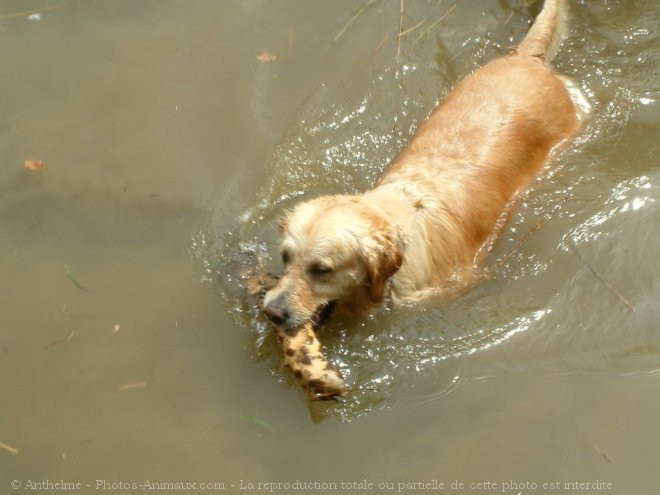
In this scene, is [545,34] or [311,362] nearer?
[311,362]

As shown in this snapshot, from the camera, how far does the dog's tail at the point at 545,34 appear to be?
5.88 m

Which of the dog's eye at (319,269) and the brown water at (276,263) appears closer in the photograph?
the brown water at (276,263)

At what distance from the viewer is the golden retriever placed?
429 centimetres

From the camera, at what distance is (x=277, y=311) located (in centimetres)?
420

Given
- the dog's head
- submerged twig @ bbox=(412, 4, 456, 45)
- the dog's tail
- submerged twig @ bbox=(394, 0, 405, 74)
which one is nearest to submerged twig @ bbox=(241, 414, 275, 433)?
the dog's head

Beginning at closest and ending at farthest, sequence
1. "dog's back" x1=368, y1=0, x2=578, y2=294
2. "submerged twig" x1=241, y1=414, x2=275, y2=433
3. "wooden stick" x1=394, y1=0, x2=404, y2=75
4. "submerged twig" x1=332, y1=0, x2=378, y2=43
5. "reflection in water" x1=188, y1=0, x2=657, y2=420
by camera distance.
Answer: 1. "submerged twig" x1=241, y1=414, x2=275, y2=433
2. "reflection in water" x1=188, y1=0, x2=657, y2=420
3. "dog's back" x1=368, y1=0, x2=578, y2=294
4. "wooden stick" x1=394, y1=0, x2=404, y2=75
5. "submerged twig" x1=332, y1=0, x2=378, y2=43

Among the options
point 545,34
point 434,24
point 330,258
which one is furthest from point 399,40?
point 330,258

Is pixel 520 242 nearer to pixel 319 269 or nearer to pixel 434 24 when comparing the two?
pixel 319 269

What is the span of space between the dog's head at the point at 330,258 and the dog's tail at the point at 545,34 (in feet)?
7.65

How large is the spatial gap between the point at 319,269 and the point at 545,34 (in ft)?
9.79

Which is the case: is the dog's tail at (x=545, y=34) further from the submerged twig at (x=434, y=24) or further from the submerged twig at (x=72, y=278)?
the submerged twig at (x=72, y=278)

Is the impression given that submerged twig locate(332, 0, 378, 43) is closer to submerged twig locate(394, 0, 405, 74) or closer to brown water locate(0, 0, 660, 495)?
brown water locate(0, 0, 660, 495)

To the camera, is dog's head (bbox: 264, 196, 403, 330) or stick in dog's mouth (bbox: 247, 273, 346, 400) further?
dog's head (bbox: 264, 196, 403, 330)

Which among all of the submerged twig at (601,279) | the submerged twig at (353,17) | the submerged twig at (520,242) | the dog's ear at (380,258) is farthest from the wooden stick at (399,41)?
the dog's ear at (380,258)
